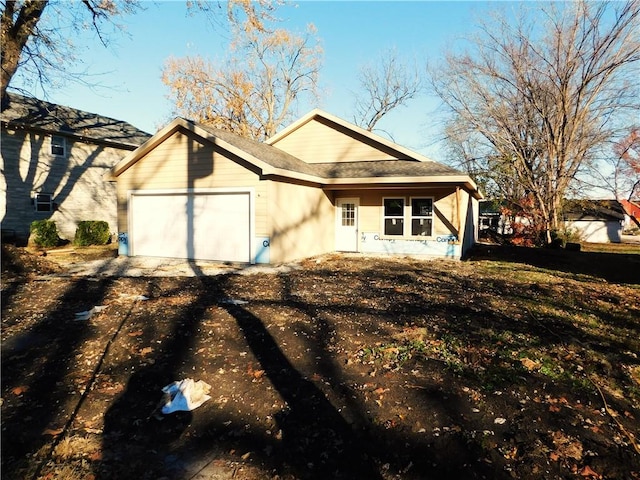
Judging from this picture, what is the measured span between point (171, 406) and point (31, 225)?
53.3ft

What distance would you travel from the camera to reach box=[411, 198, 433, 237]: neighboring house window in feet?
45.7

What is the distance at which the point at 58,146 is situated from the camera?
18.6 m

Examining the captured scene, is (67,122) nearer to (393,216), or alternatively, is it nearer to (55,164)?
(55,164)

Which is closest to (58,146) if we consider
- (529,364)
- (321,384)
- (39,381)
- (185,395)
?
(39,381)

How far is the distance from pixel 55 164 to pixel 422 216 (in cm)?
1635

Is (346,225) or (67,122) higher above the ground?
(67,122)

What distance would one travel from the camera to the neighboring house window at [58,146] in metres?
18.3

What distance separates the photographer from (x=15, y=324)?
5848 mm

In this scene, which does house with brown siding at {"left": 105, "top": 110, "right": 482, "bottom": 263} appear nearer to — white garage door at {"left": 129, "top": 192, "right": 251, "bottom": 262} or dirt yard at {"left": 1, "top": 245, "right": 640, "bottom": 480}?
white garage door at {"left": 129, "top": 192, "right": 251, "bottom": 262}

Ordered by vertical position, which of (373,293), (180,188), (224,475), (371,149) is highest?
(371,149)

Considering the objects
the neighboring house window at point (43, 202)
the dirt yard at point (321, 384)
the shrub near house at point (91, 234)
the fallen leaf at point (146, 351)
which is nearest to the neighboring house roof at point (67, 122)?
the neighboring house window at point (43, 202)

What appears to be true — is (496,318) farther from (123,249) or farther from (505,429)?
(123,249)

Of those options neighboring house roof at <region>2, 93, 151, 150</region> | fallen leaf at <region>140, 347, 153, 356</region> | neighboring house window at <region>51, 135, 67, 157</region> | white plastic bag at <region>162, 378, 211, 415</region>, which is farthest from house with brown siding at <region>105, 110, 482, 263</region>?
neighboring house window at <region>51, 135, 67, 157</region>

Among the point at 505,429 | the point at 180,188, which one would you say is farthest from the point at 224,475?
the point at 180,188
